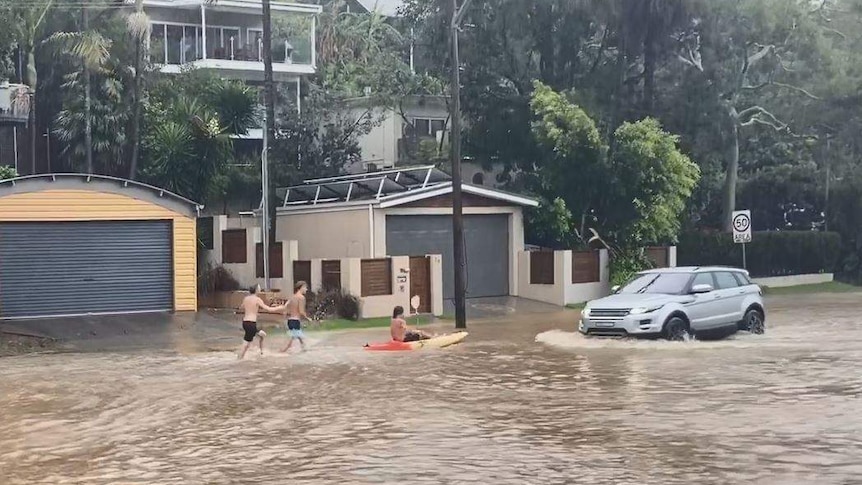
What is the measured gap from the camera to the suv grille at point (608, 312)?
2175 cm

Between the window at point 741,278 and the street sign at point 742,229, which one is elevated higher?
the street sign at point 742,229

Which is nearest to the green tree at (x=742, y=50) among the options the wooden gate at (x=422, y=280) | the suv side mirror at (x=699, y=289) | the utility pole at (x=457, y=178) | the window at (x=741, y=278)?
the wooden gate at (x=422, y=280)

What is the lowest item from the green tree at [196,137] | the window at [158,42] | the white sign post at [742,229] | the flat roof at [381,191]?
the white sign post at [742,229]

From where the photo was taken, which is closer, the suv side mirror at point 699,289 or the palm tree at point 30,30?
the suv side mirror at point 699,289

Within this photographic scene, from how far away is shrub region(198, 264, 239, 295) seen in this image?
32.1 metres

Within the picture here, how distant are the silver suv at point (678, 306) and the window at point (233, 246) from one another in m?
13.2

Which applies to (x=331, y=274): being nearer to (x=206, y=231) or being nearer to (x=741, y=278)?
(x=206, y=231)

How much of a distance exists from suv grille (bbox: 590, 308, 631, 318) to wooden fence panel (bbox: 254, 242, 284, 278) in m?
12.1

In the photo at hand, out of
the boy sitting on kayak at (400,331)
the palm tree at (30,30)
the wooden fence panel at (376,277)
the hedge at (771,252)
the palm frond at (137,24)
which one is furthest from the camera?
the hedge at (771,252)

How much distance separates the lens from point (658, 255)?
38.6 meters

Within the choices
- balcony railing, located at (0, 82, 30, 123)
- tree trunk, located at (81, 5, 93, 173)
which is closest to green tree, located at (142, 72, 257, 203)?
tree trunk, located at (81, 5, 93, 173)

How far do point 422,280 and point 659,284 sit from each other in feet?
32.3

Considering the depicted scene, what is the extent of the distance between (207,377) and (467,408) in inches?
229

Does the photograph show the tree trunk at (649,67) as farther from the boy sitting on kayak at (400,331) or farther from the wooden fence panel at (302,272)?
the boy sitting on kayak at (400,331)
